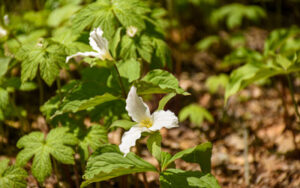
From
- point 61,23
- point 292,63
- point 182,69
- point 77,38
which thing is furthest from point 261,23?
point 77,38

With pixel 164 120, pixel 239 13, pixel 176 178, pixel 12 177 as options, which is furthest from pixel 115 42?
pixel 239 13

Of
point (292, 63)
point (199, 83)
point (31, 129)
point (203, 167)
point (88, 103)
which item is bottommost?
point (199, 83)

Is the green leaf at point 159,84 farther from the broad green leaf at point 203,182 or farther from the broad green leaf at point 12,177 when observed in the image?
the broad green leaf at point 12,177

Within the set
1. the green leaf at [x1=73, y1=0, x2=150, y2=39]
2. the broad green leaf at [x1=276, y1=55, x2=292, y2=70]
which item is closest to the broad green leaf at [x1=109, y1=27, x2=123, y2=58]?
the green leaf at [x1=73, y1=0, x2=150, y2=39]

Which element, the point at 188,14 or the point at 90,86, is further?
the point at 188,14

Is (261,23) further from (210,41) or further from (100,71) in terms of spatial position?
(100,71)

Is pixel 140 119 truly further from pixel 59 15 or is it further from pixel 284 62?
pixel 59 15
